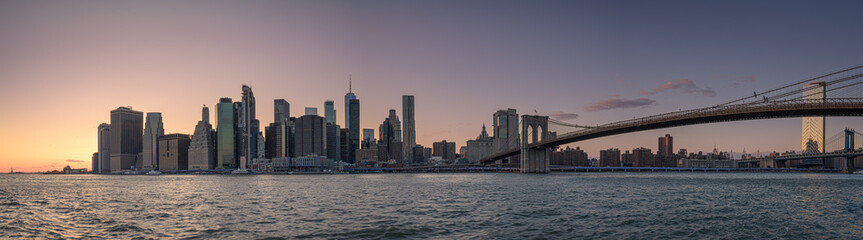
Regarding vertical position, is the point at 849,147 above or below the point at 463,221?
below

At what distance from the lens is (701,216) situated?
25.6m

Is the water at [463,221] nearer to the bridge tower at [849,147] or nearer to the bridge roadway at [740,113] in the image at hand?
the bridge roadway at [740,113]

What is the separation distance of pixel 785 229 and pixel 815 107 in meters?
40.2

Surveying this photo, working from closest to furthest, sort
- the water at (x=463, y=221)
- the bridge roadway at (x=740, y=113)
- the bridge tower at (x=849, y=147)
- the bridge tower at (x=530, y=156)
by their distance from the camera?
1. the water at (x=463, y=221)
2. the bridge roadway at (x=740, y=113)
3. the bridge tower at (x=530, y=156)
4. the bridge tower at (x=849, y=147)

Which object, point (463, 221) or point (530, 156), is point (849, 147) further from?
point (463, 221)

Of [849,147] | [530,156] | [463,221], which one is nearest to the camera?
[463,221]

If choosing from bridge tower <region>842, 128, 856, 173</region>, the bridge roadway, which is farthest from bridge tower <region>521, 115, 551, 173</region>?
bridge tower <region>842, 128, 856, 173</region>

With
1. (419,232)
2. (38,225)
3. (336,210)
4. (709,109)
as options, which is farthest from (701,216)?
(709,109)

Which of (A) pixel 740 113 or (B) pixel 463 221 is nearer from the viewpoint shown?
(B) pixel 463 221

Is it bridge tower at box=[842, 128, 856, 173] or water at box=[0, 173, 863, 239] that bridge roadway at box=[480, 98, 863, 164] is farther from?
bridge tower at box=[842, 128, 856, 173]

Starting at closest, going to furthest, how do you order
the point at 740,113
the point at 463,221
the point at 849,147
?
the point at 463,221
the point at 740,113
the point at 849,147

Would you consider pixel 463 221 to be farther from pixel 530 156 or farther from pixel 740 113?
pixel 530 156

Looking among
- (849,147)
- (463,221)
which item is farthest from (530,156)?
(849,147)

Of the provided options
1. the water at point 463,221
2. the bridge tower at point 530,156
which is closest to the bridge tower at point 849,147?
the bridge tower at point 530,156
